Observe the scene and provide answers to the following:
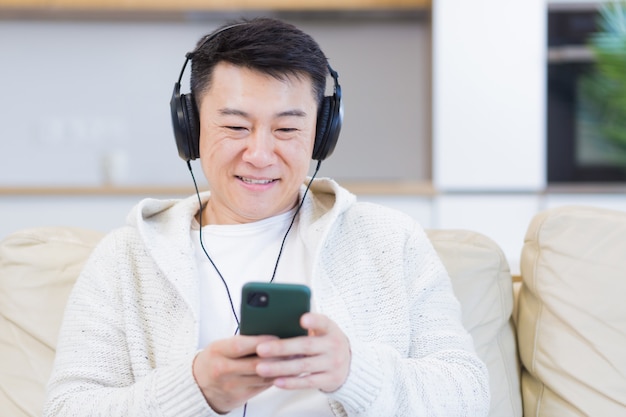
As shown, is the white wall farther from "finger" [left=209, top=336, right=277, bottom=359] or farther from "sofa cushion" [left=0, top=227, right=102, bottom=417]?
"finger" [left=209, top=336, right=277, bottom=359]

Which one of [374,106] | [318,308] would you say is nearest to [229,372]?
[318,308]

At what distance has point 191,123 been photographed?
1383 mm

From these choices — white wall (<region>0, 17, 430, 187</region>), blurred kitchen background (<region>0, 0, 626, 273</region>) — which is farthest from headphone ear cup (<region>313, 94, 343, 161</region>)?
white wall (<region>0, 17, 430, 187</region>)

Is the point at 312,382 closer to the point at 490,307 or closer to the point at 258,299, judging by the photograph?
the point at 258,299

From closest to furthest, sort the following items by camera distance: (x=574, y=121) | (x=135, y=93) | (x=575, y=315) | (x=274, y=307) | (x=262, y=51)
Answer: (x=274, y=307)
(x=262, y=51)
(x=575, y=315)
(x=574, y=121)
(x=135, y=93)

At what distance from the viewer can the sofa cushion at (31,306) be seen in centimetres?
150

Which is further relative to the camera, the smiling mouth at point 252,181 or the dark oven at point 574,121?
the dark oven at point 574,121

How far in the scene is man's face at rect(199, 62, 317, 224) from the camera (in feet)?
4.28

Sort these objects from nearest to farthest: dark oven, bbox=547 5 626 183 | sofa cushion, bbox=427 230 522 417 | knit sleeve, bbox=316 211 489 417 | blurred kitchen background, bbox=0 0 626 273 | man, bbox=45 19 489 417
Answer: knit sleeve, bbox=316 211 489 417
man, bbox=45 19 489 417
sofa cushion, bbox=427 230 522 417
blurred kitchen background, bbox=0 0 626 273
dark oven, bbox=547 5 626 183

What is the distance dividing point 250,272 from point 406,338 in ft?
0.86

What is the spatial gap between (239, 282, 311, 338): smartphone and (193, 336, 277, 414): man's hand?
0.05 feet

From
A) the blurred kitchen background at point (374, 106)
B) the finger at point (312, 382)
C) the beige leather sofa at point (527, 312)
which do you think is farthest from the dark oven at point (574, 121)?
the finger at point (312, 382)

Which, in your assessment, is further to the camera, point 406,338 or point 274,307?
point 406,338

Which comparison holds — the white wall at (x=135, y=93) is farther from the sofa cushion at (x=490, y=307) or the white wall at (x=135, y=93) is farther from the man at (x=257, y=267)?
the man at (x=257, y=267)
